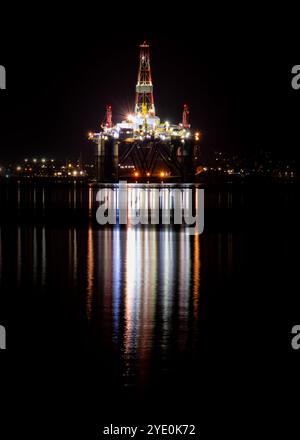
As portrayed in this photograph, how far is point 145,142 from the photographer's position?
12144cm

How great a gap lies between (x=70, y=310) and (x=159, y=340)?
2778mm

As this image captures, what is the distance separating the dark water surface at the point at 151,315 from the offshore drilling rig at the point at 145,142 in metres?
90.0

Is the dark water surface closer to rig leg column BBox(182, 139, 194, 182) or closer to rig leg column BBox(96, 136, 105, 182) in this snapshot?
rig leg column BBox(96, 136, 105, 182)

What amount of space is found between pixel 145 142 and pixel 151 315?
356 ft

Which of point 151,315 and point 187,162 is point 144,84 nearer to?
point 187,162

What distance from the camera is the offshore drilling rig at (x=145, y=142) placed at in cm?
11581

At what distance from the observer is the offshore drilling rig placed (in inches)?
4560

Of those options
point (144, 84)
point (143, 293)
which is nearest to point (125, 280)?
point (143, 293)

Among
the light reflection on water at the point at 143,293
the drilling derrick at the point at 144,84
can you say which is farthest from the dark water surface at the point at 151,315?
the drilling derrick at the point at 144,84

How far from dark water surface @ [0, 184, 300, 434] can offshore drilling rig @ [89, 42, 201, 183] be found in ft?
295

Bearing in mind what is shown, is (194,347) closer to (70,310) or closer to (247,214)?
(70,310)

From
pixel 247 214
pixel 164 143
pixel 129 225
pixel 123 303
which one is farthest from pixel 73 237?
pixel 164 143

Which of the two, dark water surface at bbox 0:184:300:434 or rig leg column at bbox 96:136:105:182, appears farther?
rig leg column at bbox 96:136:105:182

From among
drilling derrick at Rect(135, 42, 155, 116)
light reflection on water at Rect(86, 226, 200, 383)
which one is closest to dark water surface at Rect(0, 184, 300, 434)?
light reflection on water at Rect(86, 226, 200, 383)
